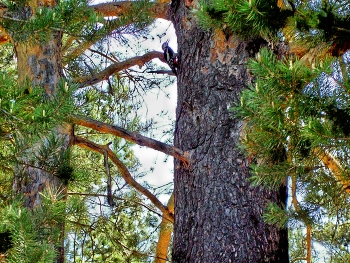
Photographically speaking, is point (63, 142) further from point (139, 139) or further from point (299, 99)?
point (299, 99)

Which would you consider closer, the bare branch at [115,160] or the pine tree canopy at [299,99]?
the pine tree canopy at [299,99]

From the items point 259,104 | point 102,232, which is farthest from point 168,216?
point 259,104

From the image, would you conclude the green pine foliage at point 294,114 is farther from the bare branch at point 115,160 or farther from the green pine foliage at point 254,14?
the bare branch at point 115,160

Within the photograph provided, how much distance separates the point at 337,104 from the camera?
6.38 feet

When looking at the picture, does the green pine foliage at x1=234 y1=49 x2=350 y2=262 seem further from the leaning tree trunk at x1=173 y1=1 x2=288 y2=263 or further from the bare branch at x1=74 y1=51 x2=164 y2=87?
the bare branch at x1=74 y1=51 x2=164 y2=87

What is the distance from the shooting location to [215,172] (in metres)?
2.85

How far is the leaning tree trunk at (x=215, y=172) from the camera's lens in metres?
2.71

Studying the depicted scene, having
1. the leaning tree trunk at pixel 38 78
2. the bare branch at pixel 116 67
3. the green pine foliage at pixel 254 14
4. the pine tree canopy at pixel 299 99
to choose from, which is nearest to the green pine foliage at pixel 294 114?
the pine tree canopy at pixel 299 99

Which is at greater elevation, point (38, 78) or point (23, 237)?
point (38, 78)

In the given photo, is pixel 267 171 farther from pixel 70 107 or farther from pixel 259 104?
pixel 70 107

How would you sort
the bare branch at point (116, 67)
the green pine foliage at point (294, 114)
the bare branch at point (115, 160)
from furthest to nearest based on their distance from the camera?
the bare branch at point (116, 67) < the bare branch at point (115, 160) < the green pine foliage at point (294, 114)

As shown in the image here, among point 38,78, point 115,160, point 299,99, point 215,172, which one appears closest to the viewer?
point 299,99

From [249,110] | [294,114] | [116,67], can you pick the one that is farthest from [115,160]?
[294,114]

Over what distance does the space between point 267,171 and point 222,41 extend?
982mm
